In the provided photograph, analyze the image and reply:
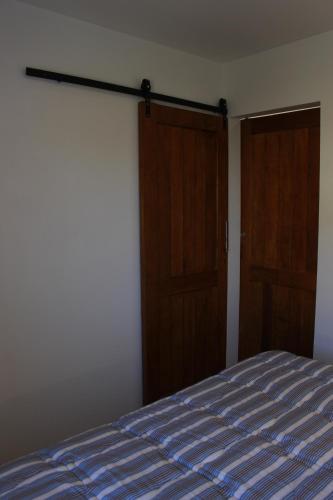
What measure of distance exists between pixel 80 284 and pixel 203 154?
1298mm

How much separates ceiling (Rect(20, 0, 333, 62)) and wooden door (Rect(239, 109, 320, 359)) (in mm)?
550

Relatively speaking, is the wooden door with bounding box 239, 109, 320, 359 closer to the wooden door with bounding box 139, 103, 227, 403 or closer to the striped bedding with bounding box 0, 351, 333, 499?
the wooden door with bounding box 139, 103, 227, 403

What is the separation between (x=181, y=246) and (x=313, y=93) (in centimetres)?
129

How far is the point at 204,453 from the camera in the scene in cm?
152

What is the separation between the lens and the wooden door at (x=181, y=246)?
2.90 metres

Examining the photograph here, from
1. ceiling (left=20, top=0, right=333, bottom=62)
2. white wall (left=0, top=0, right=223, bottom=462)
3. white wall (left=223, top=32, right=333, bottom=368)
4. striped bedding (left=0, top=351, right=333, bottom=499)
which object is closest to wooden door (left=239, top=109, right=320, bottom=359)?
white wall (left=223, top=32, right=333, bottom=368)

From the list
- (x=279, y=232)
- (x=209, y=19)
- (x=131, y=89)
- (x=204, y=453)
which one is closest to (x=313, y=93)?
(x=209, y=19)

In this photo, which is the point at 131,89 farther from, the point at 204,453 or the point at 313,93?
the point at 204,453

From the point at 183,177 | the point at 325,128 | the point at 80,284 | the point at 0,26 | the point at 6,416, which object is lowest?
the point at 6,416

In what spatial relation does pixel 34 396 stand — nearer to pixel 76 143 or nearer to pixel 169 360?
pixel 169 360

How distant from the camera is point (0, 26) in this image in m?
2.20

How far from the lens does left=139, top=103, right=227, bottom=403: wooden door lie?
114 inches

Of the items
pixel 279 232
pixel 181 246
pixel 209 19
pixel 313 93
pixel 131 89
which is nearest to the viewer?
pixel 209 19

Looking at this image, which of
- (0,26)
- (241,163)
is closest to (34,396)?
(0,26)
